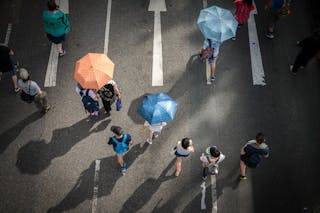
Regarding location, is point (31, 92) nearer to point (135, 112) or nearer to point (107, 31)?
point (135, 112)

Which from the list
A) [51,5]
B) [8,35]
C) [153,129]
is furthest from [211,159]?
[8,35]

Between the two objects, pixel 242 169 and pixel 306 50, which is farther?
pixel 306 50

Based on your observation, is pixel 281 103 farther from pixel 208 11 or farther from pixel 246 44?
pixel 208 11

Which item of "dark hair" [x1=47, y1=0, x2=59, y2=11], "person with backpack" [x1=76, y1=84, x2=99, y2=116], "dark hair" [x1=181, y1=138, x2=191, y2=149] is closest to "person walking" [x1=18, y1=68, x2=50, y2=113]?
"person with backpack" [x1=76, y1=84, x2=99, y2=116]

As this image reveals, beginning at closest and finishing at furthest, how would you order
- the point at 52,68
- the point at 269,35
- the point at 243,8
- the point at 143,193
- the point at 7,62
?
the point at 143,193 → the point at 7,62 → the point at 243,8 → the point at 52,68 → the point at 269,35

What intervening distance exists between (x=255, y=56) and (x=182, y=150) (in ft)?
16.2

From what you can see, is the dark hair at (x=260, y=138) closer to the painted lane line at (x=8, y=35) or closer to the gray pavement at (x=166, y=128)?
the gray pavement at (x=166, y=128)

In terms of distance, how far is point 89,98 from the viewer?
8.38 metres

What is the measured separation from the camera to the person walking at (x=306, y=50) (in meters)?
9.31

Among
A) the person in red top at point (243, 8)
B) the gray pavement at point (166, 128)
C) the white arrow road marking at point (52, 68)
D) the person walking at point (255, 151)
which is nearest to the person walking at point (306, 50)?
the gray pavement at point (166, 128)

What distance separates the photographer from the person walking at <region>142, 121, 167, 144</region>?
27.3ft

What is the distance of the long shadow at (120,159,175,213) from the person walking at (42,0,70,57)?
5092mm

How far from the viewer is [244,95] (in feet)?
33.4

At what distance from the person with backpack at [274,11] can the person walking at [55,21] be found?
672 centimetres
